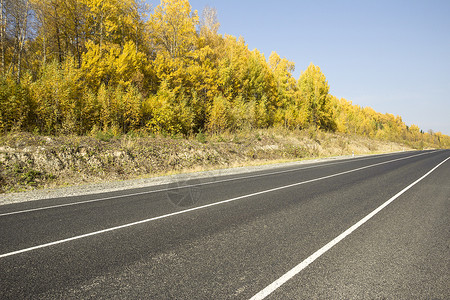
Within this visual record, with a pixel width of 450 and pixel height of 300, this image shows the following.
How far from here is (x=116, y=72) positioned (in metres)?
18.8

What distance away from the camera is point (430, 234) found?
4438 millimetres

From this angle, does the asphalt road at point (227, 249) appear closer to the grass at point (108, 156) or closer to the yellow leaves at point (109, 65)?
the grass at point (108, 156)

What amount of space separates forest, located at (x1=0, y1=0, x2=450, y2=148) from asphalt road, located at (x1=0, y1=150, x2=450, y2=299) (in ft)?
33.1

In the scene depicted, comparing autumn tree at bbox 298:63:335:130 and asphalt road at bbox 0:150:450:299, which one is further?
autumn tree at bbox 298:63:335:130

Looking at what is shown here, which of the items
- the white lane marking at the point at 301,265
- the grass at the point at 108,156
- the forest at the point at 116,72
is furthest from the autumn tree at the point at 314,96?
the white lane marking at the point at 301,265

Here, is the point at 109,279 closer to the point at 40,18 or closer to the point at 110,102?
the point at 110,102

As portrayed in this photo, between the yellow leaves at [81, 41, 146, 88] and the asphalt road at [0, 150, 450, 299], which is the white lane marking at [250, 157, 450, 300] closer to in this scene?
the asphalt road at [0, 150, 450, 299]

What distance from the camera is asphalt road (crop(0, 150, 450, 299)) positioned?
2740 millimetres

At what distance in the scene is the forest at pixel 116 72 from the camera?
48.0ft

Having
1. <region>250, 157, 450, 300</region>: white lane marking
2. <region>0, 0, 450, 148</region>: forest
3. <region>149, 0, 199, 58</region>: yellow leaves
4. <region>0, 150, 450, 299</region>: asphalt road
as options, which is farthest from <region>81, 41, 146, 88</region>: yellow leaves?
<region>250, 157, 450, 300</region>: white lane marking

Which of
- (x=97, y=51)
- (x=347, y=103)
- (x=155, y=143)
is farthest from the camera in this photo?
(x=347, y=103)

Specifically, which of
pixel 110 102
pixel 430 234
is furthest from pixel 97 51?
pixel 430 234

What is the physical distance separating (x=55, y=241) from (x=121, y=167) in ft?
33.0

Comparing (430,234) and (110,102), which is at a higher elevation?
(110,102)
